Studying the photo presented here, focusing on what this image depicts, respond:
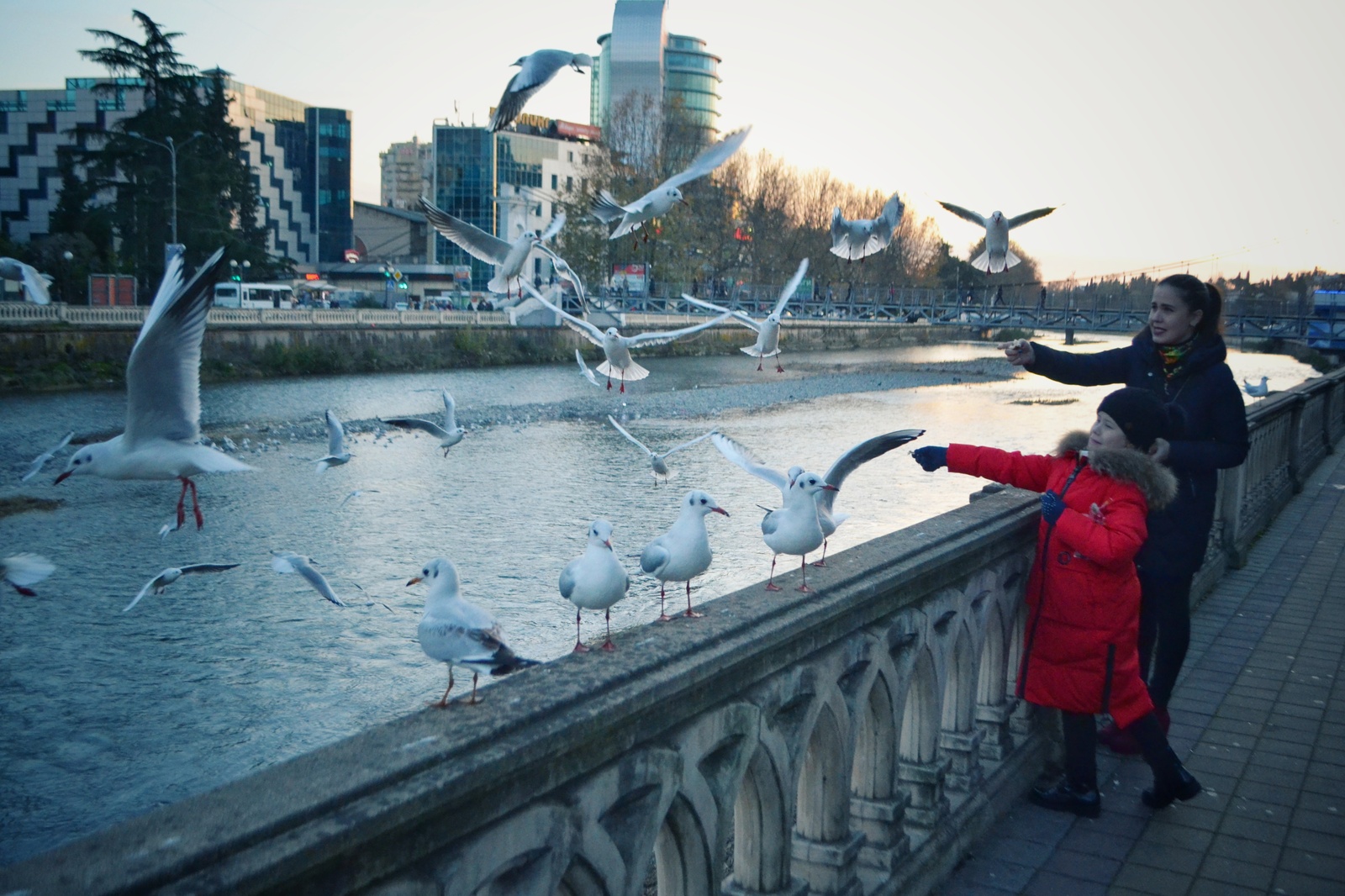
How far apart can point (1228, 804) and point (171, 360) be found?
406cm

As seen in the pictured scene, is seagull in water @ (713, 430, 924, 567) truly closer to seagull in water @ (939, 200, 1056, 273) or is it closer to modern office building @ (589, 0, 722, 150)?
seagull in water @ (939, 200, 1056, 273)

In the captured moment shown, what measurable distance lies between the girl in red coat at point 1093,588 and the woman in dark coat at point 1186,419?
0.32m

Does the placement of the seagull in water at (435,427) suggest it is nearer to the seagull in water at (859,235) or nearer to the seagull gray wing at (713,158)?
the seagull gray wing at (713,158)

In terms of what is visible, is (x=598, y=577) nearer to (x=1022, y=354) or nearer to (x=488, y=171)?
(x=1022, y=354)

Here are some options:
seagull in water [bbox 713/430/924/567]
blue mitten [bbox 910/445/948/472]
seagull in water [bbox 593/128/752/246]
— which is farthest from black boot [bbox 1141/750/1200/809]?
seagull in water [bbox 593/128/752/246]

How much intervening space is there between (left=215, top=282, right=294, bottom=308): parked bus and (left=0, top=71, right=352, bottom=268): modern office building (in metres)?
12.8

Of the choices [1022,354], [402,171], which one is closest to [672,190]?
[1022,354]

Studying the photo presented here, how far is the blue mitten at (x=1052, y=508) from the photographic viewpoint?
333cm

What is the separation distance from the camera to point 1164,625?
12.8 feet

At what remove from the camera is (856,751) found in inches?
Answer: 113

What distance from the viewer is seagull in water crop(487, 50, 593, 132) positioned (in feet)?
22.5

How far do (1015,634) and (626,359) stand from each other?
852 cm

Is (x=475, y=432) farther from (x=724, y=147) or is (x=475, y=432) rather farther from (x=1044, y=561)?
(x=1044, y=561)

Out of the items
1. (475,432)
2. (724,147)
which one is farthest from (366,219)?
(724,147)
